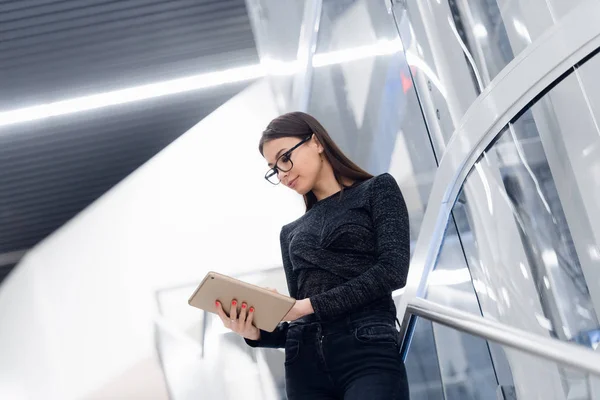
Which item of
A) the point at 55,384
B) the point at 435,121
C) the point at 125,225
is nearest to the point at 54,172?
the point at 125,225

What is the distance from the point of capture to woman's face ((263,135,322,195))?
2.20 meters

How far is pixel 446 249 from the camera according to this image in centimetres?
220

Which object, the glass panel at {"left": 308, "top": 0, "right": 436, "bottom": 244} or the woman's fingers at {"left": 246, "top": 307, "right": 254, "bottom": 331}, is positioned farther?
the glass panel at {"left": 308, "top": 0, "right": 436, "bottom": 244}

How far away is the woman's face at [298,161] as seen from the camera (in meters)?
2.20

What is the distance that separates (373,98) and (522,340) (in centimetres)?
220

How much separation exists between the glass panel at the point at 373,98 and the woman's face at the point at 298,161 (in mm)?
565

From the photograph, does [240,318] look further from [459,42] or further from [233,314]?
A: [459,42]

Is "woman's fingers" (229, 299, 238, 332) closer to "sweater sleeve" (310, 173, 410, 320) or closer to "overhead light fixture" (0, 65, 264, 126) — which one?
"sweater sleeve" (310, 173, 410, 320)

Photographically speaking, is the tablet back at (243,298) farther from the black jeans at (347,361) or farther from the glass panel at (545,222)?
the glass panel at (545,222)

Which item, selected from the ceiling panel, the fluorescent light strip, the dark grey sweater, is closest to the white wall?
the ceiling panel

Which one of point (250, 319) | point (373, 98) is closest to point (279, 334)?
point (250, 319)

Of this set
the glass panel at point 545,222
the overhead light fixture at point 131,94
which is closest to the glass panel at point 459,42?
the glass panel at point 545,222

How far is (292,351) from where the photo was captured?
6.45ft

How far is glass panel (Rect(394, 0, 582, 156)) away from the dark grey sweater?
1.35 feet
